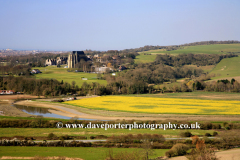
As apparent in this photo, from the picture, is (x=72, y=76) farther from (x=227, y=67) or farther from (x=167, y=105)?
(x=227, y=67)

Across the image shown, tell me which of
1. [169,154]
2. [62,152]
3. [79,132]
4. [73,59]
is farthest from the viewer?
[73,59]

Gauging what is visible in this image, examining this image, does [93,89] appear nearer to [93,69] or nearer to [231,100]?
[231,100]

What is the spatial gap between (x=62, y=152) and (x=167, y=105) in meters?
26.4

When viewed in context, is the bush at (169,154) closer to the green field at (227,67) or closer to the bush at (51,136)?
the bush at (51,136)

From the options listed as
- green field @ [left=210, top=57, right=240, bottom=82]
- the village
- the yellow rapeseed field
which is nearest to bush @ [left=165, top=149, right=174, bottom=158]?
the yellow rapeseed field

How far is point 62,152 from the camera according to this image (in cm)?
2189

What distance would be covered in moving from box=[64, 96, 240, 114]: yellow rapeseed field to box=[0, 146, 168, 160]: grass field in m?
18.0

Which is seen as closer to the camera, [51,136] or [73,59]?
[51,136]

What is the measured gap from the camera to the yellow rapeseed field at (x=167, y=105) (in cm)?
3962

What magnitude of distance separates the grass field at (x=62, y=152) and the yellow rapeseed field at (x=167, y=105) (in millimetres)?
17979

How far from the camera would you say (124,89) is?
6366 centimetres

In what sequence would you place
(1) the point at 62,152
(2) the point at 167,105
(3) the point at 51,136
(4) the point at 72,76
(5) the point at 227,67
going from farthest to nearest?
(5) the point at 227,67
(4) the point at 72,76
(2) the point at 167,105
(3) the point at 51,136
(1) the point at 62,152

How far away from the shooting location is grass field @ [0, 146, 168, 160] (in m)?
20.9

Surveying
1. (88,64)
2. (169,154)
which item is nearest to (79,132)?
(169,154)
